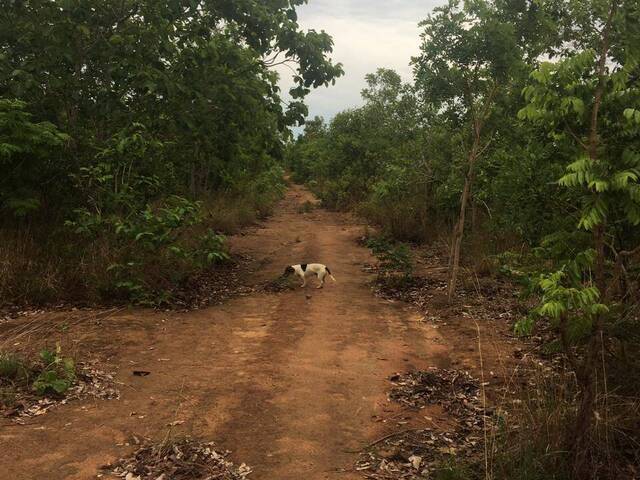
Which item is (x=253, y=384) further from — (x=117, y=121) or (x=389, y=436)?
(x=117, y=121)

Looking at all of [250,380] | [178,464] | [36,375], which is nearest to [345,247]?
[250,380]

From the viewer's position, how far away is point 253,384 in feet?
17.8

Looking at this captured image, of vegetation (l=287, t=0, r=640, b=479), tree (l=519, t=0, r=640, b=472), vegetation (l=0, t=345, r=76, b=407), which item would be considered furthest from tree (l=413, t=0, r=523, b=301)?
vegetation (l=0, t=345, r=76, b=407)

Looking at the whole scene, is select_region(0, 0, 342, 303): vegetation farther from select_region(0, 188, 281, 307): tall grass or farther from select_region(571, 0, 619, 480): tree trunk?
select_region(571, 0, 619, 480): tree trunk

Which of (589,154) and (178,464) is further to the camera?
(178,464)

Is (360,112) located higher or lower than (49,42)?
higher

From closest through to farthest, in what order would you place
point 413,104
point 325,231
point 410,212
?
point 413,104, point 410,212, point 325,231

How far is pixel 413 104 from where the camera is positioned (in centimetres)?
1412

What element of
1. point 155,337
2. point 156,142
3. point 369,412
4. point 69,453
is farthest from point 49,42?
point 369,412

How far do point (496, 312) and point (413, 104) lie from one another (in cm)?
760

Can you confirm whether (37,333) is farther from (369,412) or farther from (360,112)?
(360,112)

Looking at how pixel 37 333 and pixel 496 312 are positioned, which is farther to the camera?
pixel 496 312

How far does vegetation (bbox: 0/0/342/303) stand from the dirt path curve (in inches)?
46.5

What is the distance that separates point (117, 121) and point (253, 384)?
20.2ft
